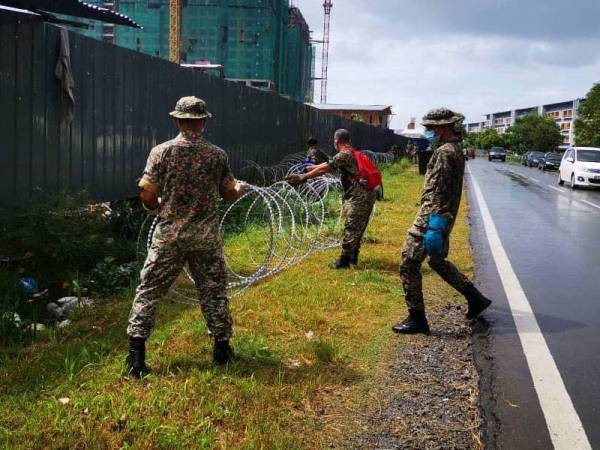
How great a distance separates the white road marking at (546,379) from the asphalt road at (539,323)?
0.03m

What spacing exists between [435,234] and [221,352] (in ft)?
6.65

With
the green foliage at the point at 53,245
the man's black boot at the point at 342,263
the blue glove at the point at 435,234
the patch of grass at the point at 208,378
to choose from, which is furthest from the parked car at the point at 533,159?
the patch of grass at the point at 208,378

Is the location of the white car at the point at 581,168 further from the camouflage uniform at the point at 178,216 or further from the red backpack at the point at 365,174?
the camouflage uniform at the point at 178,216

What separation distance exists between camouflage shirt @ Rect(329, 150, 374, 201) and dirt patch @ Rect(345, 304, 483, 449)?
2.79 metres

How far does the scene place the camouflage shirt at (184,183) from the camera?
4.14m

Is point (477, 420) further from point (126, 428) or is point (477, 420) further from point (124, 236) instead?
point (124, 236)

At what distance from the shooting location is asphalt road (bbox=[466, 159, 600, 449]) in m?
3.92

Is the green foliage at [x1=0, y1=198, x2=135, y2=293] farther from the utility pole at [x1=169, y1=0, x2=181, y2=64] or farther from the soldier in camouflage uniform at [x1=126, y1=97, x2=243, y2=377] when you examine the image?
the utility pole at [x1=169, y1=0, x2=181, y2=64]

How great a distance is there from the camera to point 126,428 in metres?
3.50

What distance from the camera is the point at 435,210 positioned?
5367mm

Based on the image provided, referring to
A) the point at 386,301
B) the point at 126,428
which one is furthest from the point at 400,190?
the point at 126,428

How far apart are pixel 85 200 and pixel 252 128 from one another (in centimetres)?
767

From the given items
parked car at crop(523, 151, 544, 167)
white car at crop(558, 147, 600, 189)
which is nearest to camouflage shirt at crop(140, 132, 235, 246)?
white car at crop(558, 147, 600, 189)

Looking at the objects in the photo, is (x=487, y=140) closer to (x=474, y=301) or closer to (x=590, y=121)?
(x=590, y=121)
